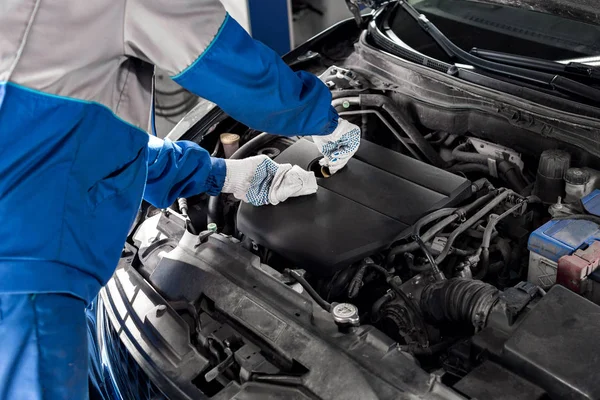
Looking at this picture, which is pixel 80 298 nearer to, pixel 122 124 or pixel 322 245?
pixel 122 124

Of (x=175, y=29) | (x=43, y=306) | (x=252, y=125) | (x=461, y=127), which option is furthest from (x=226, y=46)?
(x=461, y=127)

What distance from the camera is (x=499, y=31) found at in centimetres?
235

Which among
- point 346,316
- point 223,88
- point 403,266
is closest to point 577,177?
point 403,266

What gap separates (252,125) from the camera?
1804 mm

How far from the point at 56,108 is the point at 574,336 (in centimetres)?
126

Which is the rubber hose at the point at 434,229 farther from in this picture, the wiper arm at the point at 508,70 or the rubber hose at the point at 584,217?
the wiper arm at the point at 508,70

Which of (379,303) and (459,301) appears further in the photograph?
(379,303)

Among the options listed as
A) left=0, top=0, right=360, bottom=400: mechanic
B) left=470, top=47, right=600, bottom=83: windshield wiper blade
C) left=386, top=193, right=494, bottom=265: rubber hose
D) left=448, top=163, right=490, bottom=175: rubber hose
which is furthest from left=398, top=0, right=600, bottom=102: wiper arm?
left=0, top=0, right=360, bottom=400: mechanic

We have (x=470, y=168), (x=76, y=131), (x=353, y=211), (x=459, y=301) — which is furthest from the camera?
(x=470, y=168)

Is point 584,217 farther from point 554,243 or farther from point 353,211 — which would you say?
point 353,211

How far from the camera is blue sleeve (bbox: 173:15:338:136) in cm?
161

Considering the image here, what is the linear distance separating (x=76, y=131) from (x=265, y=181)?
72cm

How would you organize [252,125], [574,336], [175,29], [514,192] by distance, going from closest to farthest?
[574,336] < [175,29] < [252,125] < [514,192]

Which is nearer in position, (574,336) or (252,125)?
(574,336)
